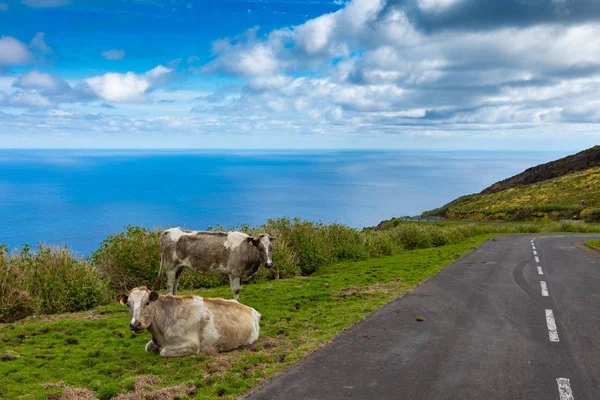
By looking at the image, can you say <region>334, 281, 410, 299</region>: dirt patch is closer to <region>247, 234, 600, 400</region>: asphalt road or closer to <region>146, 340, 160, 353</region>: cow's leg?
<region>247, 234, 600, 400</region>: asphalt road

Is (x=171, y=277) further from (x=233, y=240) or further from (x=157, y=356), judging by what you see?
(x=157, y=356)

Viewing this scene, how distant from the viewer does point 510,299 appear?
17312 millimetres

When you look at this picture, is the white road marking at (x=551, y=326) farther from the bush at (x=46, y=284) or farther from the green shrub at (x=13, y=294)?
the green shrub at (x=13, y=294)

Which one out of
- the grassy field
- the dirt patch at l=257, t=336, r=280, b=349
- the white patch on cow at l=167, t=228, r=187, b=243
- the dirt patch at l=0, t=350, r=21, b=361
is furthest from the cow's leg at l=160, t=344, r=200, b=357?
the grassy field

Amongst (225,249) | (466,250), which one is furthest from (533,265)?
(225,249)

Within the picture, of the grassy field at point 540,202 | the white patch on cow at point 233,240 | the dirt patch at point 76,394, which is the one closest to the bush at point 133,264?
the white patch on cow at point 233,240

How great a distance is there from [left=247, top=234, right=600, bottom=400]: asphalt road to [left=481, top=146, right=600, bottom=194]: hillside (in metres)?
137

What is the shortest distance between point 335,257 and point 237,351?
2257 centimetres

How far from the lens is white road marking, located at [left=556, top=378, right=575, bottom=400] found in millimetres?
8430

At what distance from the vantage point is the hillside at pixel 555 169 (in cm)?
14249

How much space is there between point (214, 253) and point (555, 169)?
16096 centimetres

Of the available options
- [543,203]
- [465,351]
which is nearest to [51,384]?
[465,351]

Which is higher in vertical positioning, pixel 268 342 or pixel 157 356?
pixel 268 342

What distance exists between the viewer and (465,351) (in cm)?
1114
